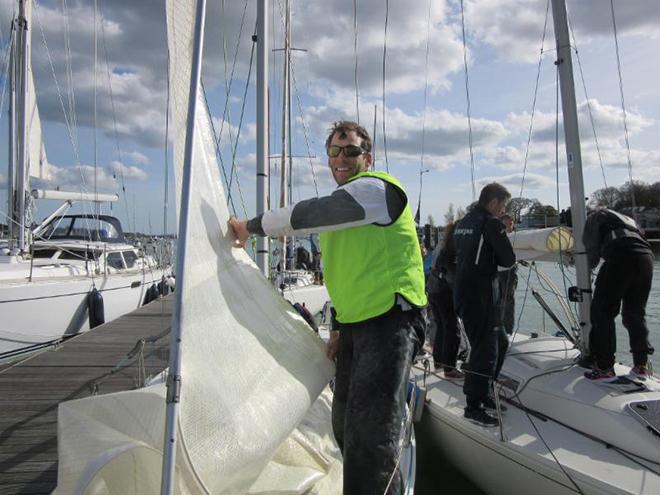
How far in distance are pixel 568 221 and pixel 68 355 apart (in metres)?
7.15

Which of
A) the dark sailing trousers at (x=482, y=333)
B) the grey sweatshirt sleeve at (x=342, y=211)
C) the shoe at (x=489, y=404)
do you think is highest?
the grey sweatshirt sleeve at (x=342, y=211)

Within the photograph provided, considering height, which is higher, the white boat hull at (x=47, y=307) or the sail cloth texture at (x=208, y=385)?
the sail cloth texture at (x=208, y=385)

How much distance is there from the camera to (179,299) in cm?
139

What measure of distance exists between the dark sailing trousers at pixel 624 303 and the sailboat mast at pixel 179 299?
394 cm

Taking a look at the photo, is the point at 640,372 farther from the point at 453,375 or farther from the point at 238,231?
the point at 238,231

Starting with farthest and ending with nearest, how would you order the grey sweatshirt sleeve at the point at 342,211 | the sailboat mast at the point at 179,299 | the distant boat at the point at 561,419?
1. the distant boat at the point at 561,419
2. the grey sweatshirt sleeve at the point at 342,211
3. the sailboat mast at the point at 179,299

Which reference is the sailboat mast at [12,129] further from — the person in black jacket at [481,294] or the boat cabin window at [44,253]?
the person in black jacket at [481,294]

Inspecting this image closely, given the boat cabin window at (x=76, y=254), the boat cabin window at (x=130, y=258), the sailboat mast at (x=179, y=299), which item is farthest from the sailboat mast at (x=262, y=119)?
the boat cabin window at (x=130, y=258)

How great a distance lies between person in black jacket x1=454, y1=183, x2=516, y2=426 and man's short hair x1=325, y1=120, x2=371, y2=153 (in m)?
1.86

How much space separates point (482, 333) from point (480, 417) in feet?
2.35

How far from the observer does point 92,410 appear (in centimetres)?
173

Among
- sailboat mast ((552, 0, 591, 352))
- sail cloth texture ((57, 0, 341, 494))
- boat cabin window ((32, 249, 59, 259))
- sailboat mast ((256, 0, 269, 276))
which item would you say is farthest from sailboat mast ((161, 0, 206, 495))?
boat cabin window ((32, 249, 59, 259))

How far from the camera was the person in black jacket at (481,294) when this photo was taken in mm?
3738

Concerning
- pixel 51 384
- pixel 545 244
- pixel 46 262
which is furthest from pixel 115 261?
pixel 545 244
